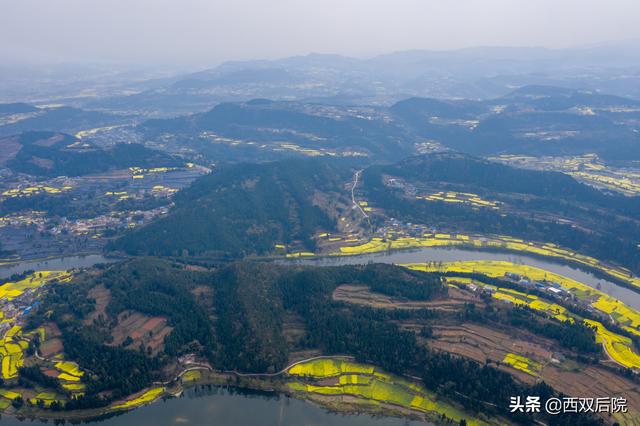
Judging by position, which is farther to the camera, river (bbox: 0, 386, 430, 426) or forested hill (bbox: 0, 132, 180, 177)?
forested hill (bbox: 0, 132, 180, 177)

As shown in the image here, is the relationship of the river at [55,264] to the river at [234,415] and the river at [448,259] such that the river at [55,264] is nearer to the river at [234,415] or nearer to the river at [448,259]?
the river at [448,259]

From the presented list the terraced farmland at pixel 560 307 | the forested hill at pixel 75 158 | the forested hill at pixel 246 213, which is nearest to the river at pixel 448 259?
the terraced farmland at pixel 560 307

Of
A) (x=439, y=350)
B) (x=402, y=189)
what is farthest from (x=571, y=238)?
(x=439, y=350)

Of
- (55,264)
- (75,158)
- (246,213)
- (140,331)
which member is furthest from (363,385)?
(75,158)

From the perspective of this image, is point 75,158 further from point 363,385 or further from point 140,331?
point 363,385

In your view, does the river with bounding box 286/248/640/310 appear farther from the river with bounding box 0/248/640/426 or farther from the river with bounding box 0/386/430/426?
the river with bounding box 0/386/430/426

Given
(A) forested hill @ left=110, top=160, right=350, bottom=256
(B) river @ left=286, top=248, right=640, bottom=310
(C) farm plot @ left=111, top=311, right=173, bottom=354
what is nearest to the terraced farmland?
(B) river @ left=286, top=248, right=640, bottom=310
